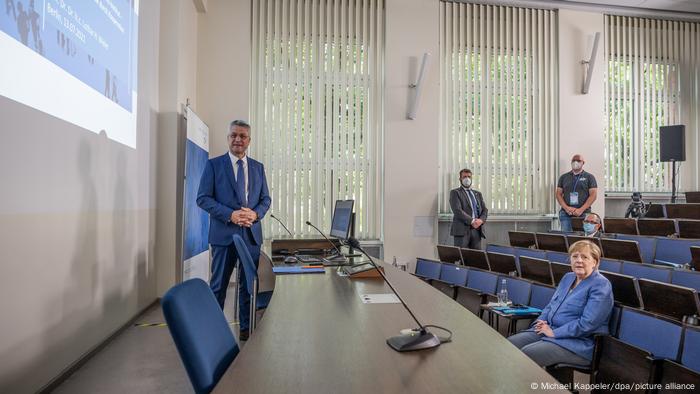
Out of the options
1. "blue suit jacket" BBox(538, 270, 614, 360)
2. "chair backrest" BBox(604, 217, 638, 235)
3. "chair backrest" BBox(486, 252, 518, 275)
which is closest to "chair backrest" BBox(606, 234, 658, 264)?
"chair backrest" BBox(604, 217, 638, 235)

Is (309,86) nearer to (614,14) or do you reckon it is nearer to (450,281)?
(450,281)

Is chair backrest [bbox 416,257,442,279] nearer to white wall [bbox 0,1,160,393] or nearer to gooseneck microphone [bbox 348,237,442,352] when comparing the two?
white wall [bbox 0,1,160,393]

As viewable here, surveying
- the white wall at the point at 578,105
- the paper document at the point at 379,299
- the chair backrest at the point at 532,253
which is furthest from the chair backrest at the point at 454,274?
the white wall at the point at 578,105

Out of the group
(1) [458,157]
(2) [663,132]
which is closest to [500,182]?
(1) [458,157]

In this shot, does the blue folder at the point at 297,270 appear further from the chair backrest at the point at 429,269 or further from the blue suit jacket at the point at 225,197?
the chair backrest at the point at 429,269

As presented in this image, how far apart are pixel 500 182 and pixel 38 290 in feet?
20.2

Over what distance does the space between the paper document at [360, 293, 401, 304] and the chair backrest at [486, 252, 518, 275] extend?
220 centimetres

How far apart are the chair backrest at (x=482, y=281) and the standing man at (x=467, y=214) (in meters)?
2.45

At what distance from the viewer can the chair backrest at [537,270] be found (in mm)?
3359

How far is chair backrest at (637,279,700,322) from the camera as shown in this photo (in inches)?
89.5

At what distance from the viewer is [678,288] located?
2359 millimetres

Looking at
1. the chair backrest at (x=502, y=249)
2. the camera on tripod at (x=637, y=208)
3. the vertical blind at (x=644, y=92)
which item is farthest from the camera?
the vertical blind at (x=644, y=92)

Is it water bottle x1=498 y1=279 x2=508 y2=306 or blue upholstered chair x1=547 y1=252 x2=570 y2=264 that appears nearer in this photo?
water bottle x1=498 y1=279 x2=508 y2=306

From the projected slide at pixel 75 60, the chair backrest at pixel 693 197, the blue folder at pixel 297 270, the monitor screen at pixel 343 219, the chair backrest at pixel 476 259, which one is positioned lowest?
the chair backrest at pixel 476 259
